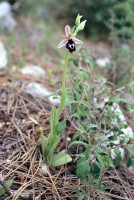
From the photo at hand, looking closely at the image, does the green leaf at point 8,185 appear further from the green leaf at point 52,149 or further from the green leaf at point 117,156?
the green leaf at point 117,156

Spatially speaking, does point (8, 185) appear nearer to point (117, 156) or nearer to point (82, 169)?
point (82, 169)

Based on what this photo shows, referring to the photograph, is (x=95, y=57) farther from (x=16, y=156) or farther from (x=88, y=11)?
(x=16, y=156)

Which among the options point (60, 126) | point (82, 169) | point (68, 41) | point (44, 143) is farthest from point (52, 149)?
point (68, 41)

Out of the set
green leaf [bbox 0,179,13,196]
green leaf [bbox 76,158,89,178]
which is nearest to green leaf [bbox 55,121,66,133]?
green leaf [bbox 76,158,89,178]

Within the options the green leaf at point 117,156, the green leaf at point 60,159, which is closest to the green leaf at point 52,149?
the green leaf at point 60,159

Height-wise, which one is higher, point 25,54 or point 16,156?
point 25,54

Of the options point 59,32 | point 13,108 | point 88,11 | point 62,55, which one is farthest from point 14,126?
point 88,11

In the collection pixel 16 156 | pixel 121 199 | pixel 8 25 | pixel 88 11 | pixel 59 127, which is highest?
pixel 88 11

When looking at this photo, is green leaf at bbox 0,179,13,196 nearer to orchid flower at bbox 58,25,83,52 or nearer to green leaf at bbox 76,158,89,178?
green leaf at bbox 76,158,89,178
